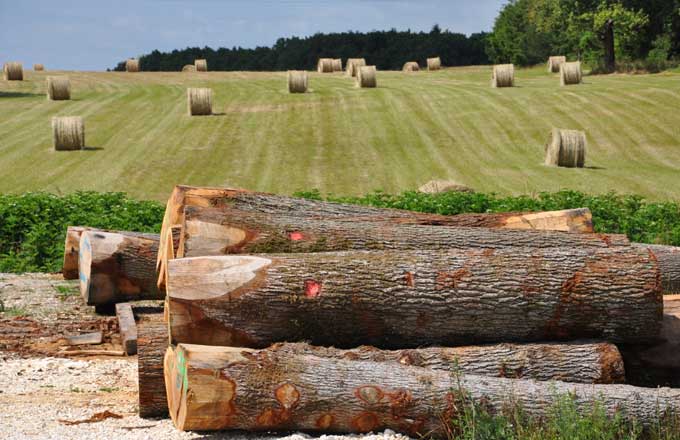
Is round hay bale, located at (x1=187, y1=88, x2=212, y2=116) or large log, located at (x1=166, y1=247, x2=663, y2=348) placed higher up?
round hay bale, located at (x1=187, y1=88, x2=212, y2=116)

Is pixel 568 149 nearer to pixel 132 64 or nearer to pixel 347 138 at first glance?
pixel 347 138

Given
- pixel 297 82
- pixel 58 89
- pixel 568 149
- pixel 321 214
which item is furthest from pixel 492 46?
pixel 321 214

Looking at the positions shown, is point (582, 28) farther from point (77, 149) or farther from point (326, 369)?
point (326, 369)

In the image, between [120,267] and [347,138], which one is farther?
[347,138]

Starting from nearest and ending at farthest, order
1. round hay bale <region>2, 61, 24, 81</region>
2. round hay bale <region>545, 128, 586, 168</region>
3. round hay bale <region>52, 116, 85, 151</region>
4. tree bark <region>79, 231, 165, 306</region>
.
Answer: tree bark <region>79, 231, 165, 306</region>
round hay bale <region>545, 128, 586, 168</region>
round hay bale <region>52, 116, 85, 151</region>
round hay bale <region>2, 61, 24, 81</region>

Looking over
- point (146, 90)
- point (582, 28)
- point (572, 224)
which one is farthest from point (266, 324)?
point (582, 28)

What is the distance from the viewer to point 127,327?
1065 cm

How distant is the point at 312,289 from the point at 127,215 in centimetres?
834

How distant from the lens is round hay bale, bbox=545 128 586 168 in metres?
27.7

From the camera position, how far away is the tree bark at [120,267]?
1167 centimetres

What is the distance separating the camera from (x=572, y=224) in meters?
10.0

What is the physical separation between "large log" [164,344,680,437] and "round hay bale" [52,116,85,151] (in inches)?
948

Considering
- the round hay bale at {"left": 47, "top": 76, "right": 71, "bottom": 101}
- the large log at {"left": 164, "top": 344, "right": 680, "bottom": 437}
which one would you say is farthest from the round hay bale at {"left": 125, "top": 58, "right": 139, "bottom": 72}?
the large log at {"left": 164, "top": 344, "right": 680, "bottom": 437}

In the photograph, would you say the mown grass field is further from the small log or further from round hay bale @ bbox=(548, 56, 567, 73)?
round hay bale @ bbox=(548, 56, 567, 73)
